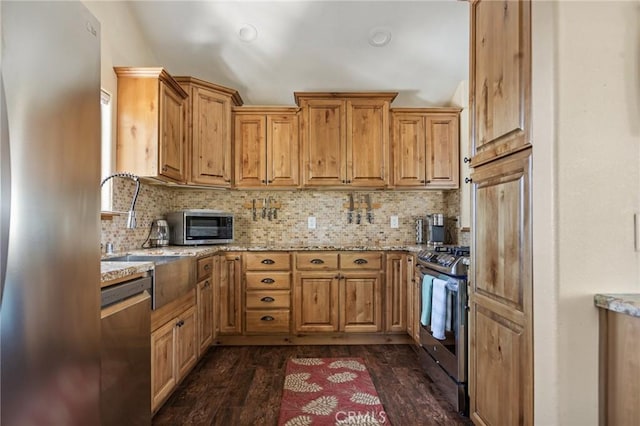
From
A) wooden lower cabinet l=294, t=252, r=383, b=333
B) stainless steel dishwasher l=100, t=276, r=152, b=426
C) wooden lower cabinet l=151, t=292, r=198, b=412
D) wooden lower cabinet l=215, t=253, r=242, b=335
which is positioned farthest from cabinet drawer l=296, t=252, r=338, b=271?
stainless steel dishwasher l=100, t=276, r=152, b=426

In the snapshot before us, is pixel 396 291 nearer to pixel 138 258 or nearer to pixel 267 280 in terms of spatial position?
pixel 267 280

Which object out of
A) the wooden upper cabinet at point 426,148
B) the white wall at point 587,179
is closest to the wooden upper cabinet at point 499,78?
the white wall at point 587,179

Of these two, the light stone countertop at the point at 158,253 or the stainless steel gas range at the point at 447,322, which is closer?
the light stone countertop at the point at 158,253

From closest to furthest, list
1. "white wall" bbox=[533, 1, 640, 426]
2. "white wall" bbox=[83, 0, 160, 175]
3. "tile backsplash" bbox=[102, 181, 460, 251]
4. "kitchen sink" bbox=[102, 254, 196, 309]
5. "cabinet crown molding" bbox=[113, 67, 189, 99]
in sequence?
Result: "white wall" bbox=[533, 1, 640, 426], "kitchen sink" bbox=[102, 254, 196, 309], "white wall" bbox=[83, 0, 160, 175], "cabinet crown molding" bbox=[113, 67, 189, 99], "tile backsplash" bbox=[102, 181, 460, 251]

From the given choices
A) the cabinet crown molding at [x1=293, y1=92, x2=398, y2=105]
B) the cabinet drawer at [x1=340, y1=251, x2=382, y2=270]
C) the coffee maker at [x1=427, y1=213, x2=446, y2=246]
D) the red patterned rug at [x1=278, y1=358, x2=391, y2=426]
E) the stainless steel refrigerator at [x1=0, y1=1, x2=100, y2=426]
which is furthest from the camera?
the coffee maker at [x1=427, y1=213, x2=446, y2=246]

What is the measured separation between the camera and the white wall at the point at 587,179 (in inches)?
40.8

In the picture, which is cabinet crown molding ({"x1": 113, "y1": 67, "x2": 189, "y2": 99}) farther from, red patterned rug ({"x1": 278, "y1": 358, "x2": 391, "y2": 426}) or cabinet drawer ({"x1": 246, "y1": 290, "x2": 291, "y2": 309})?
red patterned rug ({"x1": 278, "y1": 358, "x2": 391, "y2": 426})

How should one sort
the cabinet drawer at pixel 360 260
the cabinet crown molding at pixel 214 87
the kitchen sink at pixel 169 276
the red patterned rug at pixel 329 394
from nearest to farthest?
the kitchen sink at pixel 169 276 < the red patterned rug at pixel 329 394 < the cabinet crown molding at pixel 214 87 < the cabinet drawer at pixel 360 260

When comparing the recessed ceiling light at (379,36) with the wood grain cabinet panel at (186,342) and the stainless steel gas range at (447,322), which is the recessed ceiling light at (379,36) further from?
the wood grain cabinet panel at (186,342)

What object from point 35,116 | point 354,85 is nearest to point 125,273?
point 35,116

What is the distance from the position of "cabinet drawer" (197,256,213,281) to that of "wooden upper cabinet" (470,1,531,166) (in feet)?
7.11

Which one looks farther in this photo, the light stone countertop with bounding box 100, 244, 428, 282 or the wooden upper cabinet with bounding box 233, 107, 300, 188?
the wooden upper cabinet with bounding box 233, 107, 300, 188

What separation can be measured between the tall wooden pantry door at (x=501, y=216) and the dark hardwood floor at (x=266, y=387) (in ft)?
1.83

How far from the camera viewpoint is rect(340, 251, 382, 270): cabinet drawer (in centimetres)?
327
